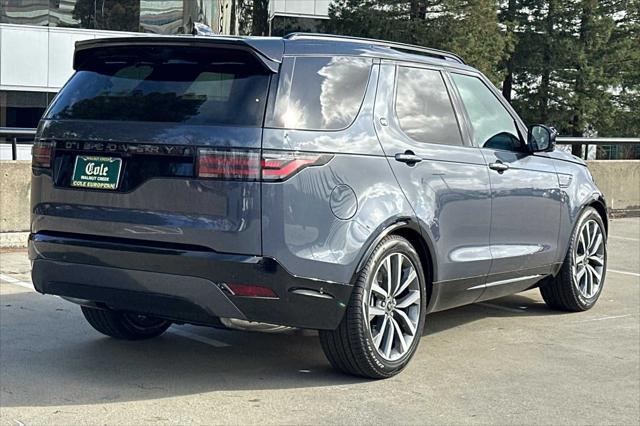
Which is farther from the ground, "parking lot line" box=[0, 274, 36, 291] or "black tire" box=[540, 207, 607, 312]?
"black tire" box=[540, 207, 607, 312]

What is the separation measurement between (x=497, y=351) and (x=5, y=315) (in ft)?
11.5

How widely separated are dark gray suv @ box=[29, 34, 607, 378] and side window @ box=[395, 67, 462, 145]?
1cm

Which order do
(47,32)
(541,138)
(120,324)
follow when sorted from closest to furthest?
1. (120,324)
2. (541,138)
3. (47,32)

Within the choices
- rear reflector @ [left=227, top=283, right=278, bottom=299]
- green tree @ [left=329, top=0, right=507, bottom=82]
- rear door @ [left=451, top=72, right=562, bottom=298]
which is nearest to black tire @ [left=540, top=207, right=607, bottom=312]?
rear door @ [left=451, top=72, right=562, bottom=298]

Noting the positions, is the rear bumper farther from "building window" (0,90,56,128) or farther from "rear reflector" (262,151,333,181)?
"building window" (0,90,56,128)

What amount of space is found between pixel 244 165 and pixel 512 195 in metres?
2.40

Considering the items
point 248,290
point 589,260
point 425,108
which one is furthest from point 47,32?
point 248,290

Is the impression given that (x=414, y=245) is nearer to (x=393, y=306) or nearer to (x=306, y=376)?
(x=393, y=306)

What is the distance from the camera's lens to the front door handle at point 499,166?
256 inches

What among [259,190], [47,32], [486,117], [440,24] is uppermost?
[440,24]

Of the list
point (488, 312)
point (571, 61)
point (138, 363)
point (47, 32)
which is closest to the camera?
point (138, 363)

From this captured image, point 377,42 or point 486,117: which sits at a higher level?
point 377,42

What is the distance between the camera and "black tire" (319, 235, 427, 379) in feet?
17.4

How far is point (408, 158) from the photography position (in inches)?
225
